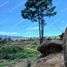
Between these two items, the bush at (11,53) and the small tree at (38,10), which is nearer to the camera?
the bush at (11,53)

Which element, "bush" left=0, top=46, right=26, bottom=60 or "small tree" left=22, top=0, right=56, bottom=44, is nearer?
"bush" left=0, top=46, right=26, bottom=60

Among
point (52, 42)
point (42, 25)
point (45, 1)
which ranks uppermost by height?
point (45, 1)

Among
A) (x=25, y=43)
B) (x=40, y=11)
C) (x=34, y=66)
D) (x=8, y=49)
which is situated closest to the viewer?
(x=34, y=66)

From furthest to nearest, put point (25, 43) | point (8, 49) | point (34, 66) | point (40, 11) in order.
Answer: point (40, 11), point (25, 43), point (8, 49), point (34, 66)

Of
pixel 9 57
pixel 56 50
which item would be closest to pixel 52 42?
pixel 56 50

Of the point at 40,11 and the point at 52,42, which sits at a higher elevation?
the point at 40,11

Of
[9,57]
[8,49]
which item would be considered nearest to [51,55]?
[9,57]

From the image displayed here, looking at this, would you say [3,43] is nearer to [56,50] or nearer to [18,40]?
[18,40]

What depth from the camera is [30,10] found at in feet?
100

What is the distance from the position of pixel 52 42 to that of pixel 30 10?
19550 millimetres

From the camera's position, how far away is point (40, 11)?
30844 millimetres

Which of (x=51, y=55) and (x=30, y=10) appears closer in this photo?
(x=51, y=55)

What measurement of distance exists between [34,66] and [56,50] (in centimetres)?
115

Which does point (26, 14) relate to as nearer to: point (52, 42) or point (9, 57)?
point (9, 57)
